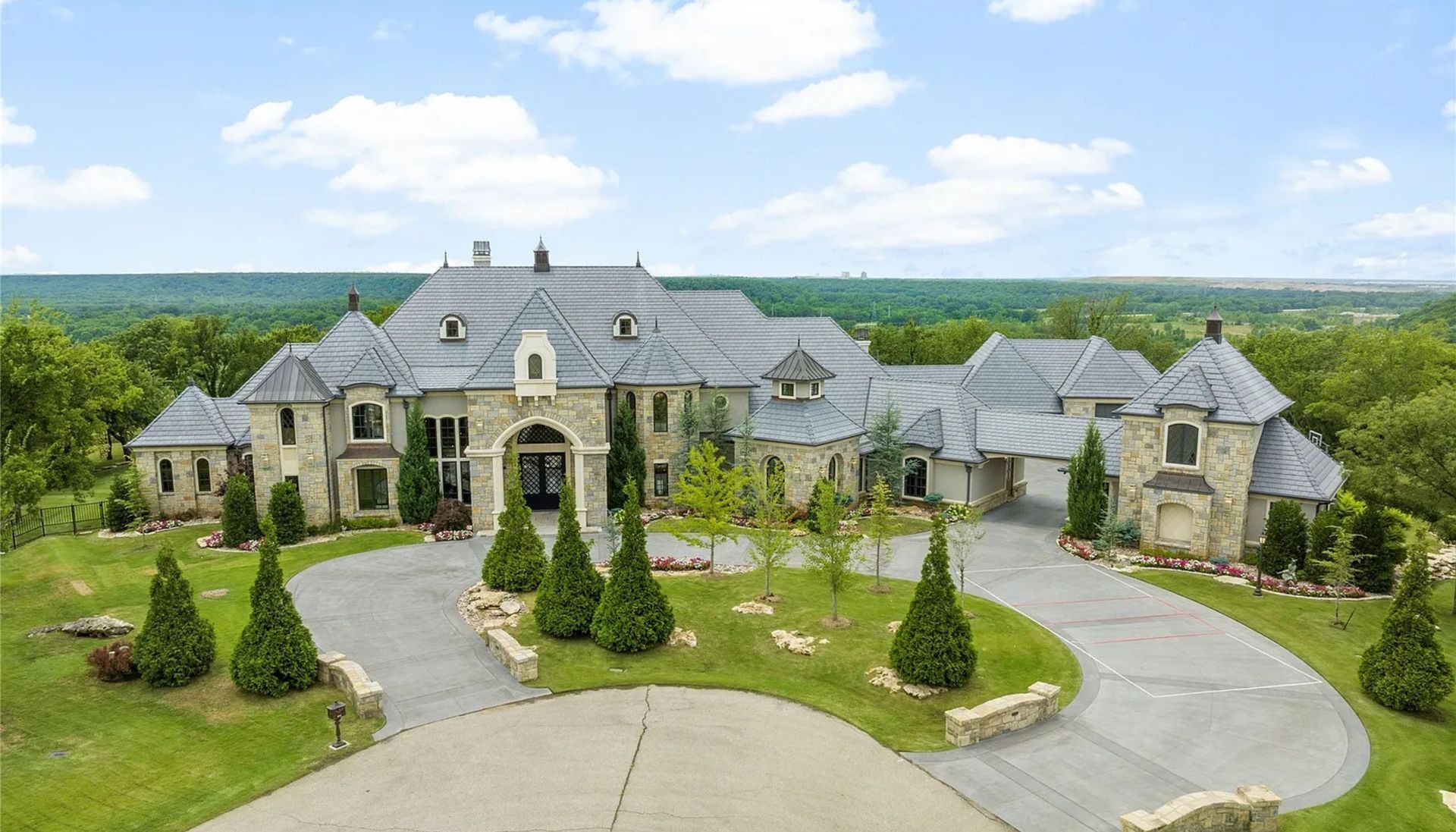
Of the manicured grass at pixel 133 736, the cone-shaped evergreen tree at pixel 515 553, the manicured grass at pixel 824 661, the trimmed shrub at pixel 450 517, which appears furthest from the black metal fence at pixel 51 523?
the manicured grass at pixel 824 661

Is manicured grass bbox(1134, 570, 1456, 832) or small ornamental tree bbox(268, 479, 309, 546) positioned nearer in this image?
manicured grass bbox(1134, 570, 1456, 832)

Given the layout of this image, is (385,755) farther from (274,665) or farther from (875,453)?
(875,453)

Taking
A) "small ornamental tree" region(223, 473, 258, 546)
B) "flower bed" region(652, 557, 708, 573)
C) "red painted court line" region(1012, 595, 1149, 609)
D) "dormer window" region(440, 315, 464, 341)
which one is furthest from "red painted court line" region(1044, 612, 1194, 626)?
"small ornamental tree" region(223, 473, 258, 546)

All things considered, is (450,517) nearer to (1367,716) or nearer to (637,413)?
(637,413)

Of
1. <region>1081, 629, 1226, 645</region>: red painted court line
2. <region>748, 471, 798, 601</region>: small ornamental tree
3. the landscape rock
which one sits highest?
<region>748, 471, 798, 601</region>: small ornamental tree

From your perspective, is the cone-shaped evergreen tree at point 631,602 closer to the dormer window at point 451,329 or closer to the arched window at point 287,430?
the arched window at point 287,430

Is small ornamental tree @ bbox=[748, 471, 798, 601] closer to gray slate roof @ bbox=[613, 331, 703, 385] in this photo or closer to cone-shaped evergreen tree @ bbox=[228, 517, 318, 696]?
gray slate roof @ bbox=[613, 331, 703, 385]

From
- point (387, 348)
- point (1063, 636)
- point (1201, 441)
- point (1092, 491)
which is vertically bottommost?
point (1063, 636)

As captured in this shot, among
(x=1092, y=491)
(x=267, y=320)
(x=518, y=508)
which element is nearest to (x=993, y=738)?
(x=518, y=508)
